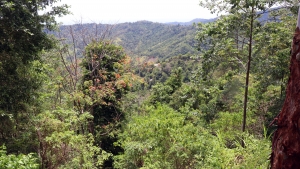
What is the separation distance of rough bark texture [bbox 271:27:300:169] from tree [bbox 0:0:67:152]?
5.14 meters

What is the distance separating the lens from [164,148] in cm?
673

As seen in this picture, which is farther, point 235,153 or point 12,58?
point 12,58

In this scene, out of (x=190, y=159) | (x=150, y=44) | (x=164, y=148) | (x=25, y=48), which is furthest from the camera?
(x=150, y=44)

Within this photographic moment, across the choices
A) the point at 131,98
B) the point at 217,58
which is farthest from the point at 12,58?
the point at 131,98

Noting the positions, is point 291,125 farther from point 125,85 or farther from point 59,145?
point 125,85

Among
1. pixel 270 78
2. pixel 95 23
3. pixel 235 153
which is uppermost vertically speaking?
pixel 95 23

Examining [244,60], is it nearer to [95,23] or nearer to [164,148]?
[164,148]

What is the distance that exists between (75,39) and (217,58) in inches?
258

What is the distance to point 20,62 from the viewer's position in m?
5.48

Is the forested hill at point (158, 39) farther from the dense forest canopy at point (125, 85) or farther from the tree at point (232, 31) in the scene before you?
the tree at point (232, 31)

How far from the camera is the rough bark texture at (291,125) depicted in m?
1.36

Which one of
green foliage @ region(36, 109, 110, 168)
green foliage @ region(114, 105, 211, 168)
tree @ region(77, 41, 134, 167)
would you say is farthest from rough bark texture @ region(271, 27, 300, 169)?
tree @ region(77, 41, 134, 167)

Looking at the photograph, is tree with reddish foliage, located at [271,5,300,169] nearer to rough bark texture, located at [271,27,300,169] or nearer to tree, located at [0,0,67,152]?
rough bark texture, located at [271,27,300,169]

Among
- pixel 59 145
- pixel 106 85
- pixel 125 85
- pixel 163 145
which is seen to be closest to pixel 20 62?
pixel 59 145
